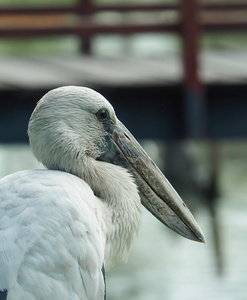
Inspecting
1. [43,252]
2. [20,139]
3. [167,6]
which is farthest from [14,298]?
[167,6]

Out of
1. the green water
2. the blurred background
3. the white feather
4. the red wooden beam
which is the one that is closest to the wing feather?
the white feather

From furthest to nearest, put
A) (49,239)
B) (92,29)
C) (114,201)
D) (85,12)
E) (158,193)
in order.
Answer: (85,12) → (92,29) → (158,193) → (114,201) → (49,239)

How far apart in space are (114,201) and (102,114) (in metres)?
0.40

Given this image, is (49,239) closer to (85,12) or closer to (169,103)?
(169,103)

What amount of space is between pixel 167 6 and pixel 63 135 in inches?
288

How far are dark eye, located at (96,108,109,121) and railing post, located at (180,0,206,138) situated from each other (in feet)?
10.4

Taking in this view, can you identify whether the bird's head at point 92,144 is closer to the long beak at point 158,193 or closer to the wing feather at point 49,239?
the long beak at point 158,193

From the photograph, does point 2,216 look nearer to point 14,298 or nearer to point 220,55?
point 14,298

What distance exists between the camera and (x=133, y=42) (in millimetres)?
20219

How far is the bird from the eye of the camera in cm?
412

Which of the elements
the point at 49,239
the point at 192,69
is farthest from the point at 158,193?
the point at 192,69

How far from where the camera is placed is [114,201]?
179 inches

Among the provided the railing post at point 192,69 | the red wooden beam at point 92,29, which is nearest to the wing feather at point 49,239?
the railing post at point 192,69

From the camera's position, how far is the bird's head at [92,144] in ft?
14.6
